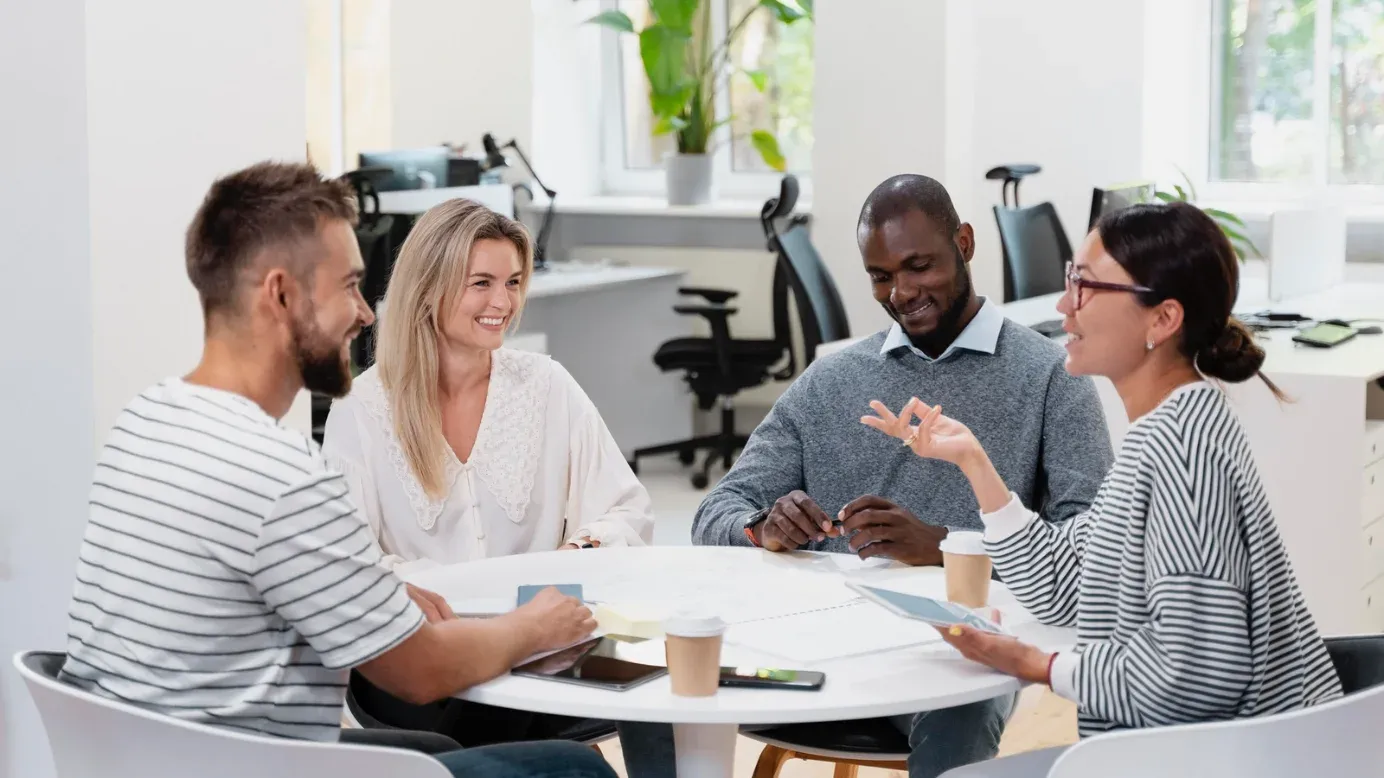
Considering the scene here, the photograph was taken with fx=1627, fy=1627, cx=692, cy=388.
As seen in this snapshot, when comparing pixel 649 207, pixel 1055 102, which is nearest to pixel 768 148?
pixel 649 207

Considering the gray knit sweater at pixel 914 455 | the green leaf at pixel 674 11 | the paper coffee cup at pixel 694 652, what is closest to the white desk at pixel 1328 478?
the gray knit sweater at pixel 914 455

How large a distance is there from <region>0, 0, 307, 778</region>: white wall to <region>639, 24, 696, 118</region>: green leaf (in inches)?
159

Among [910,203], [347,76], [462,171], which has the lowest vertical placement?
[910,203]

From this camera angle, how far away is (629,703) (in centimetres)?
165

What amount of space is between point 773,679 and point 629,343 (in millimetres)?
5157

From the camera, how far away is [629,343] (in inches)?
269

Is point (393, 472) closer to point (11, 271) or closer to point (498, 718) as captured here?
point (498, 718)

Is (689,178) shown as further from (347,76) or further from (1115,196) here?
(1115,196)

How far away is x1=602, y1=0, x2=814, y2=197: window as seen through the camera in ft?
23.7

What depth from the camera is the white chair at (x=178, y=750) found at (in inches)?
59.5

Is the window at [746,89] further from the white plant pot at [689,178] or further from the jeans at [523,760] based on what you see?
the jeans at [523,760]

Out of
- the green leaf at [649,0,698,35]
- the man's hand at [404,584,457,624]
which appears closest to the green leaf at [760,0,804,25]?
the green leaf at [649,0,698,35]

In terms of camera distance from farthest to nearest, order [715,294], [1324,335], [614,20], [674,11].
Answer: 1. [614,20]
2. [674,11]
3. [715,294]
4. [1324,335]

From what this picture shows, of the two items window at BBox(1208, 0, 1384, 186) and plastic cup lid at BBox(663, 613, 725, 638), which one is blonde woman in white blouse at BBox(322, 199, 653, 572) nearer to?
plastic cup lid at BBox(663, 613, 725, 638)
